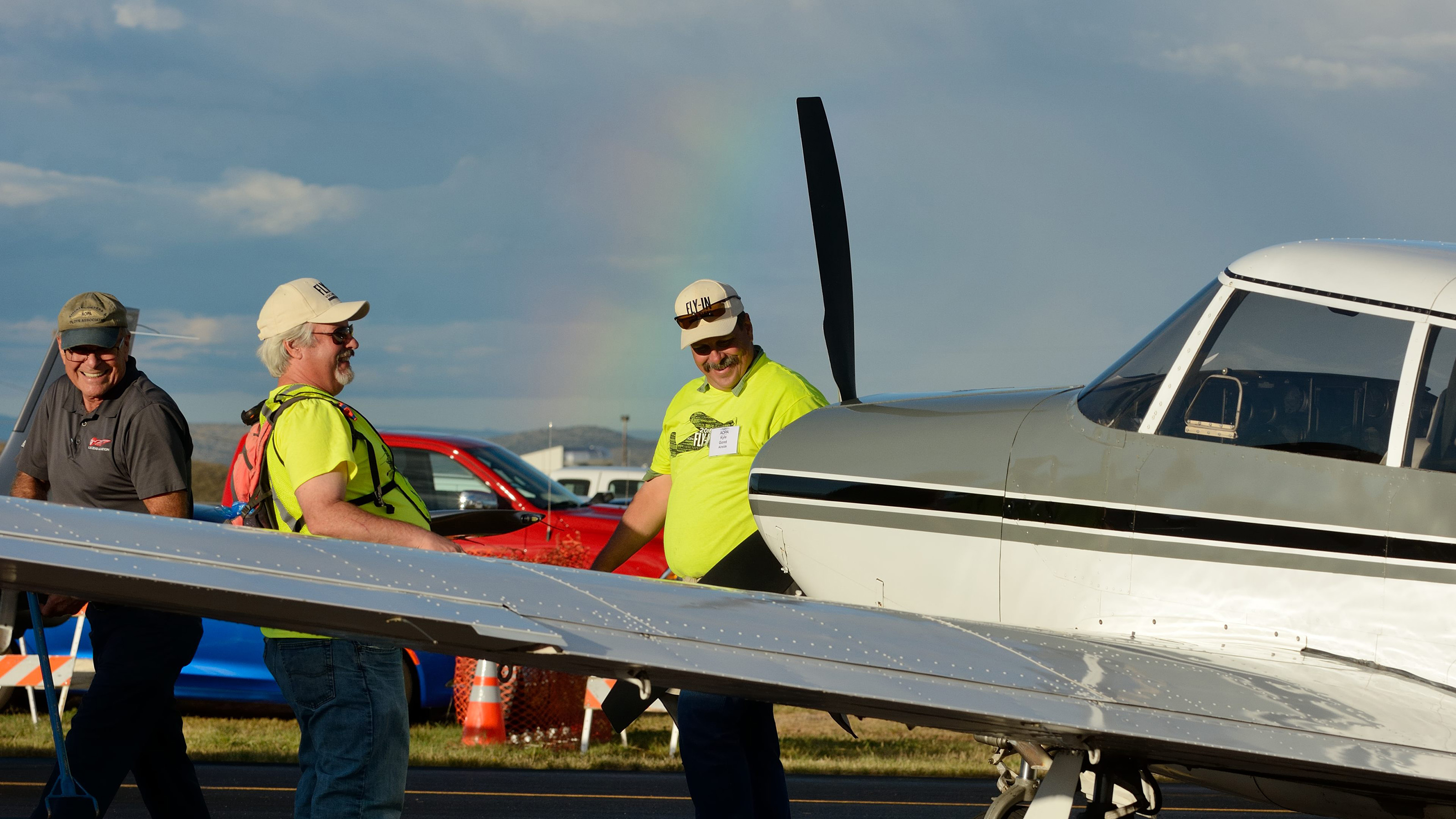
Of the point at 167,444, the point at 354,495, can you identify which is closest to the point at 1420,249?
the point at 354,495

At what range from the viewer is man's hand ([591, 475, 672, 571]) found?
15.6 feet

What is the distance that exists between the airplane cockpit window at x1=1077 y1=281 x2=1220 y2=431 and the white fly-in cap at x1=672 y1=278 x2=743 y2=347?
1199 mm

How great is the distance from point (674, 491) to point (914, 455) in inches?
34.4

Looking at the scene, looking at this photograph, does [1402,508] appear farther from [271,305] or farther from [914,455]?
[271,305]

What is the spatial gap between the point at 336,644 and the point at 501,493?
6.43 meters

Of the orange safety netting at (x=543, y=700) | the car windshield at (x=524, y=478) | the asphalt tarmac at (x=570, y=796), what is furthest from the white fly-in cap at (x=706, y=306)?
the car windshield at (x=524, y=478)

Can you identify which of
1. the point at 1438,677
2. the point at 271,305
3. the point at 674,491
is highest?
the point at 271,305

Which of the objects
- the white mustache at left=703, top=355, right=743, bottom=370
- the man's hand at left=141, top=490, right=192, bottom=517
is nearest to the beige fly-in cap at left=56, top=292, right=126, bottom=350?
the man's hand at left=141, top=490, right=192, bottom=517

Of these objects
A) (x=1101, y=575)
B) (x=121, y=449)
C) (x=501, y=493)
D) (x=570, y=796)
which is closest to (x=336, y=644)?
(x=121, y=449)

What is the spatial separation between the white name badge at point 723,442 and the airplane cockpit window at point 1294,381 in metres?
1.46

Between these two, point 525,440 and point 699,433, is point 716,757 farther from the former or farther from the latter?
point 525,440

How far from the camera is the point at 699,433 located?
448 centimetres

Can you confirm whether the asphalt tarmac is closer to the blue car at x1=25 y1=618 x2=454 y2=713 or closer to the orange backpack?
the blue car at x1=25 y1=618 x2=454 y2=713

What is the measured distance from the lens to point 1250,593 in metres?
3.36
